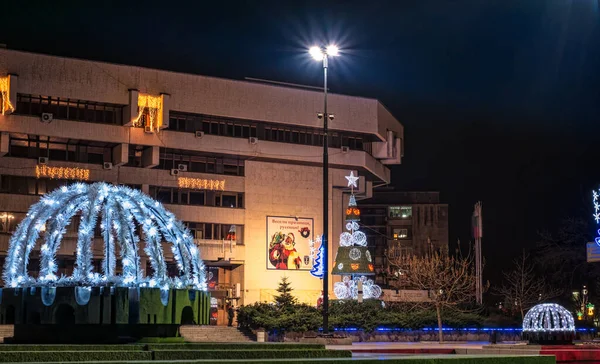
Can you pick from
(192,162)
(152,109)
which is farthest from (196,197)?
(152,109)

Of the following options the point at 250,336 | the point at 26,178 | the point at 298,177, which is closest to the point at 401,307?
the point at 250,336

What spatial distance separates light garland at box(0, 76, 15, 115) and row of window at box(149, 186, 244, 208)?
37.1 ft

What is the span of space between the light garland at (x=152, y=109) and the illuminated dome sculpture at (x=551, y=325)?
1308 inches

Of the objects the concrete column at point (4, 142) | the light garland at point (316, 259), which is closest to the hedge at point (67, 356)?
the concrete column at point (4, 142)

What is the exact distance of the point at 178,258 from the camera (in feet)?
94.2

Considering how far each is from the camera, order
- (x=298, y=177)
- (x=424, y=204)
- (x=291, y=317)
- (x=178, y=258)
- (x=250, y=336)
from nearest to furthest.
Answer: (x=178, y=258)
(x=291, y=317)
(x=250, y=336)
(x=298, y=177)
(x=424, y=204)

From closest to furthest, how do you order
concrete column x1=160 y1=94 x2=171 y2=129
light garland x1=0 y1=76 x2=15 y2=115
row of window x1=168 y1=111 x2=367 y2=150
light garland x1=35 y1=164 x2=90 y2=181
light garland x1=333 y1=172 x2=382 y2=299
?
light garland x1=333 y1=172 x2=382 y2=299 < light garland x1=0 y1=76 x2=15 y2=115 < light garland x1=35 y1=164 x2=90 y2=181 < concrete column x1=160 y1=94 x2=171 y2=129 < row of window x1=168 y1=111 x2=367 y2=150

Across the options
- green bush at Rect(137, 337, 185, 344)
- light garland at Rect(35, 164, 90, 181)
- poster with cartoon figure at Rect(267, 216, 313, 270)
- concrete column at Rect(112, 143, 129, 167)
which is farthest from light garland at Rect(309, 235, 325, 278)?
green bush at Rect(137, 337, 185, 344)

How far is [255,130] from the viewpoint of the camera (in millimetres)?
66625

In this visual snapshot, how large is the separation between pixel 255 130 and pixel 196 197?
6.40 m

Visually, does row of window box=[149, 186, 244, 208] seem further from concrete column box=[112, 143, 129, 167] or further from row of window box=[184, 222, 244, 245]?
concrete column box=[112, 143, 129, 167]

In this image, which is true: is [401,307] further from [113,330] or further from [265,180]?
[113,330]

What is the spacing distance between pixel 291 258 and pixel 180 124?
12.5m

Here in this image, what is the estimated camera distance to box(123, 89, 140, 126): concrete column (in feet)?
197
